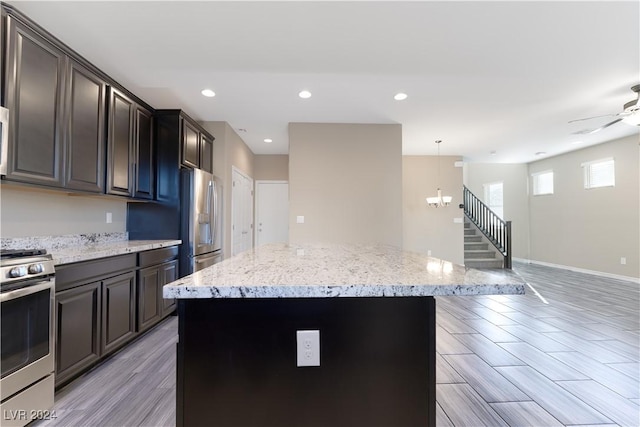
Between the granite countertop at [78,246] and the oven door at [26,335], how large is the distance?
26 cm

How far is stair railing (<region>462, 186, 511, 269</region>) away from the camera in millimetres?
6793

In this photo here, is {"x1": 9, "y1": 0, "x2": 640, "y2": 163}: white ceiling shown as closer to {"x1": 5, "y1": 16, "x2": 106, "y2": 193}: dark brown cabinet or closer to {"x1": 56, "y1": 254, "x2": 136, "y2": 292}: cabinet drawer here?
{"x1": 5, "y1": 16, "x2": 106, "y2": 193}: dark brown cabinet

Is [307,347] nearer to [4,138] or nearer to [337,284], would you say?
[337,284]

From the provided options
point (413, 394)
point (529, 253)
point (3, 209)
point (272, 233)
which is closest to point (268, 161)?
point (272, 233)

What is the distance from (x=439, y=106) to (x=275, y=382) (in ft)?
13.1

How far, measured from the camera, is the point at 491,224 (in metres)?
7.52

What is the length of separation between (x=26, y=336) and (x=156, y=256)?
1.42 meters

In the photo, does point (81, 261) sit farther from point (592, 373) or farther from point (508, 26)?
point (592, 373)

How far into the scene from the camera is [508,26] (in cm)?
225

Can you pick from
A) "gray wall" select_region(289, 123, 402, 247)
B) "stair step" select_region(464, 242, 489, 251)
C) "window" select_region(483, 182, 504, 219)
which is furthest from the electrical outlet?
"window" select_region(483, 182, 504, 219)

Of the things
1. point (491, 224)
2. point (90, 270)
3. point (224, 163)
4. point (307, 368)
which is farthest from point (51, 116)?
point (491, 224)

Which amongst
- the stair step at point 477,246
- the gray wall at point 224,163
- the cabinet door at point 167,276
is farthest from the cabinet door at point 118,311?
the stair step at point 477,246

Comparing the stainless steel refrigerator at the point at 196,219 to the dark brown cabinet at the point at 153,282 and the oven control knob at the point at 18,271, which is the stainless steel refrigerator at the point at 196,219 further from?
the oven control knob at the point at 18,271

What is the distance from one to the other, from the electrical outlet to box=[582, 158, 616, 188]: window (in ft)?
24.7
